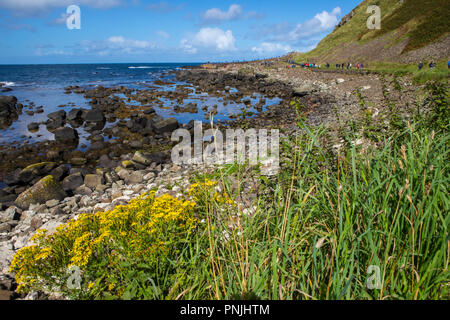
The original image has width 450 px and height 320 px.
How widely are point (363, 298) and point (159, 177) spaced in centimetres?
771

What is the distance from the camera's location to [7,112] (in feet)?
70.8

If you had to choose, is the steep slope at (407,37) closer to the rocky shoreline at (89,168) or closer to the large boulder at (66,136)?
the rocky shoreline at (89,168)

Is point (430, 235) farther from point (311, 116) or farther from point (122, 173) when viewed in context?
point (311, 116)

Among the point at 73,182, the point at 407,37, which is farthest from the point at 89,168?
the point at 407,37

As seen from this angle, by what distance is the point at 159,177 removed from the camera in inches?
344

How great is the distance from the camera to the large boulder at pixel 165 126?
15188mm

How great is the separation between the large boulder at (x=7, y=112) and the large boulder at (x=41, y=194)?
565 inches

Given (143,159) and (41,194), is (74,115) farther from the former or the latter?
(41,194)

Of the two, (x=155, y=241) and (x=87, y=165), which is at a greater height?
(x=155, y=241)

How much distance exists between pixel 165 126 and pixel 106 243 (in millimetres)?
13387

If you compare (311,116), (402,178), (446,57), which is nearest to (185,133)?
(311,116)

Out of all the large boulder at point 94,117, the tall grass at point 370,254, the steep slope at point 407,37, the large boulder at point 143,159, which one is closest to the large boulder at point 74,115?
the large boulder at point 94,117

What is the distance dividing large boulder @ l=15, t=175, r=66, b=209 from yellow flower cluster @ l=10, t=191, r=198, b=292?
6.13 metres

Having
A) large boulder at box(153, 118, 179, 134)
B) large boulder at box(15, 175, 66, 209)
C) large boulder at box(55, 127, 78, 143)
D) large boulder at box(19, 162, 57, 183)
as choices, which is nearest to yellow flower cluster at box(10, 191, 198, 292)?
large boulder at box(15, 175, 66, 209)
